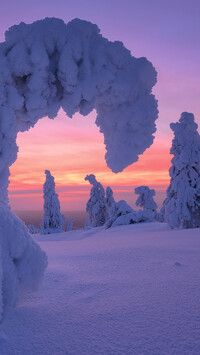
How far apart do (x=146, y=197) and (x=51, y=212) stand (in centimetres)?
1244

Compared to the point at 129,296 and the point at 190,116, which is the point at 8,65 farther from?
the point at 190,116

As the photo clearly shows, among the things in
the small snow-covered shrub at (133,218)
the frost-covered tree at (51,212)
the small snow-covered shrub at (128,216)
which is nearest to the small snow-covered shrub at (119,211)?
the small snow-covered shrub at (128,216)

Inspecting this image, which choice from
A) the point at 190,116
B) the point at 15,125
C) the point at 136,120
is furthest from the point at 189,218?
the point at 15,125

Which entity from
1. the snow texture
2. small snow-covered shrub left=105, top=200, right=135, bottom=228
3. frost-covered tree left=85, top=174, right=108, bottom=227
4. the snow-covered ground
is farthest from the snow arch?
frost-covered tree left=85, top=174, right=108, bottom=227

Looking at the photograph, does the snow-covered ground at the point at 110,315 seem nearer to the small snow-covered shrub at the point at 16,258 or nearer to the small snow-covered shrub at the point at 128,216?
the small snow-covered shrub at the point at 16,258

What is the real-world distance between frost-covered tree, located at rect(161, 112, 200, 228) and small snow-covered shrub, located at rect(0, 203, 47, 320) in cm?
1298

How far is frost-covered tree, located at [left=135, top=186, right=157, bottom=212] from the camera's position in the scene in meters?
29.4

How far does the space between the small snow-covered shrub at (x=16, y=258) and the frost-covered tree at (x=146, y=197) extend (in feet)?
88.3

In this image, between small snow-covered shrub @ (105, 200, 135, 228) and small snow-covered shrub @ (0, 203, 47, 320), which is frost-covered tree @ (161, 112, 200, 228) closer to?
small snow-covered shrub @ (105, 200, 135, 228)

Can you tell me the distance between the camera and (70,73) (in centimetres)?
414

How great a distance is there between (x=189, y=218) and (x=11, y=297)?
14069mm

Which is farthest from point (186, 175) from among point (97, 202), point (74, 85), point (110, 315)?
point (97, 202)

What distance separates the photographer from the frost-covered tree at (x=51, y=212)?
32.3 m

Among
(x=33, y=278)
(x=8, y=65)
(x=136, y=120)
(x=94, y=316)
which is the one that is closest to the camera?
(x=94, y=316)
